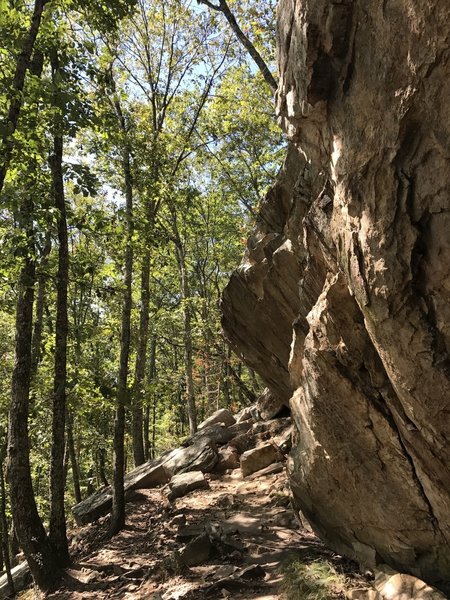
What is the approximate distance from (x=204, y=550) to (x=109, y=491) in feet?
23.3

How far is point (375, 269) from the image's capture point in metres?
4.15

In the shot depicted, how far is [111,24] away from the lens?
8.68 meters

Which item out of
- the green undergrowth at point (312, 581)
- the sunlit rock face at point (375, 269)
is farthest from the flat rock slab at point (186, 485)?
the green undergrowth at point (312, 581)

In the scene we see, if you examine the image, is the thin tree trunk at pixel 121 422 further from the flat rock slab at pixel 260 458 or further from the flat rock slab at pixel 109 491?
the flat rock slab at pixel 260 458

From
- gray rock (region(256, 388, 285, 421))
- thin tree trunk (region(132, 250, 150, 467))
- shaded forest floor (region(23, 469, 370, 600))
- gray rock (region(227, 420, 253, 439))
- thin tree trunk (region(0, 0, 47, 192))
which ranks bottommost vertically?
shaded forest floor (region(23, 469, 370, 600))

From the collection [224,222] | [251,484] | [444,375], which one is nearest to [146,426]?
[224,222]

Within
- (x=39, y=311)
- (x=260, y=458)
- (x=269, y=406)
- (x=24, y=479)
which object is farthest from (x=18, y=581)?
(x=269, y=406)

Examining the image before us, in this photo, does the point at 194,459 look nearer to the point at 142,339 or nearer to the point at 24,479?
the point at 142,339

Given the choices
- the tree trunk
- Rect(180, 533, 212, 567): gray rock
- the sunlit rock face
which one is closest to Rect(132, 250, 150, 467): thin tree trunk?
the tree trunk

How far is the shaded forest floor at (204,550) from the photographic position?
7090mm

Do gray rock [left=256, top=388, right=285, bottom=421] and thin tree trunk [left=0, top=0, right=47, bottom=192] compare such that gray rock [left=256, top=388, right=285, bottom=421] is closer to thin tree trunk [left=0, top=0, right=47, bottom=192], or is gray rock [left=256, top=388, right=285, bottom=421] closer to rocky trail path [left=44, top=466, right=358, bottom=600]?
rocky trail path [left=44, top=466, right=358, bottom=600]

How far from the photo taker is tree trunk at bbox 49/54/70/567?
9266mm

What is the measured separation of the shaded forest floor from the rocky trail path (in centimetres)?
2

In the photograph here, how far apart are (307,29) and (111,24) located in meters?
5.85
